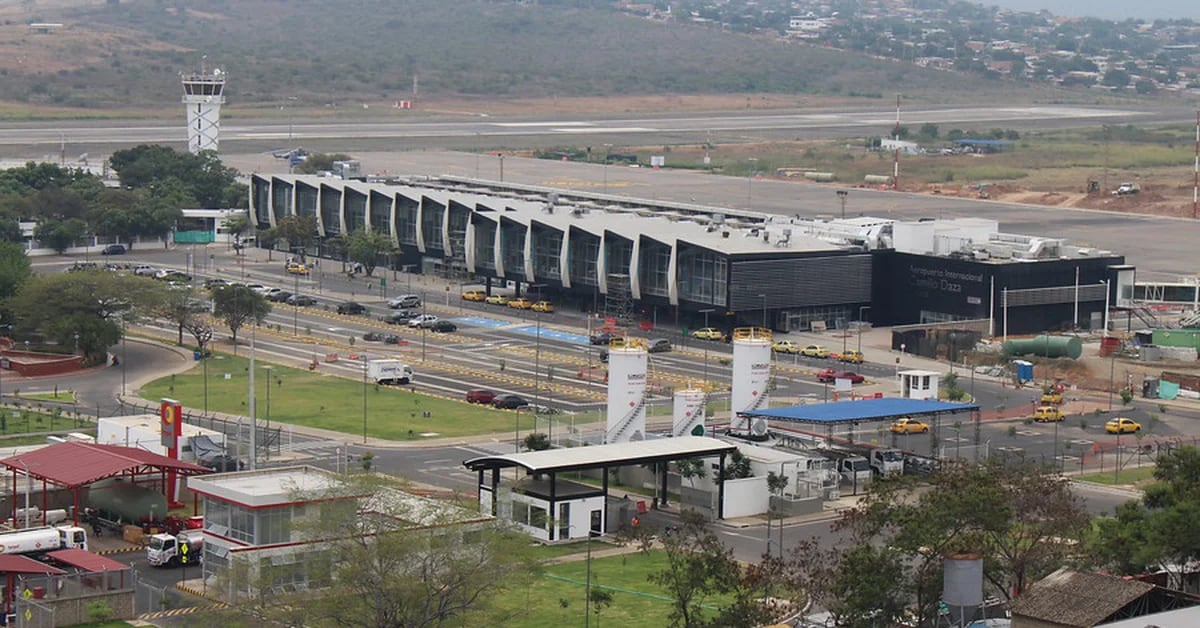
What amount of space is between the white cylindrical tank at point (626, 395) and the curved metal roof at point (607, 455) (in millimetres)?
5386

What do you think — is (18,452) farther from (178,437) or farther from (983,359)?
(983,359)

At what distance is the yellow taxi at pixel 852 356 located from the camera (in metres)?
91.8

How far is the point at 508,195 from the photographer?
12412 cm

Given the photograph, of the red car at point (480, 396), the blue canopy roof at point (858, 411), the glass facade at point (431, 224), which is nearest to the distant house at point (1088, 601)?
the blue canopy roof at point (858, 411)

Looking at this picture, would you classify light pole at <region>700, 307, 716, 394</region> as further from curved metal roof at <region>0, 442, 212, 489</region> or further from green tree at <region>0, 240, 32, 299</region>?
green tree at <region>0, 240, 32, 299</region>

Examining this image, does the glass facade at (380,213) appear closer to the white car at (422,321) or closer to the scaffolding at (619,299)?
the scaffolding at (619,299)

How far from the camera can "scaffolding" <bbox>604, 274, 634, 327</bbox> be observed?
104 metres

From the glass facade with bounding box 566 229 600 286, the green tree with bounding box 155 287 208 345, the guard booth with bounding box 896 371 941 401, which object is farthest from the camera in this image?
the glass facade with bounding box 566 229 600 286

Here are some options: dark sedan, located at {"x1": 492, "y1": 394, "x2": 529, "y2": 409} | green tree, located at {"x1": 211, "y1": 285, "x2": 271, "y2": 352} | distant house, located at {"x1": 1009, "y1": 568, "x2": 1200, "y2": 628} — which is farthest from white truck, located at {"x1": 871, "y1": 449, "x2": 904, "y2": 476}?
green tree, located at {"x1": 211, "y1": 285, "x2": 271, "y2": 352}

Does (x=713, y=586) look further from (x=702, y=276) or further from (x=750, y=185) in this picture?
(x=750, y=185)

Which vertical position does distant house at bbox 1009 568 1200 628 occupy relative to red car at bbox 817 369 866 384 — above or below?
above

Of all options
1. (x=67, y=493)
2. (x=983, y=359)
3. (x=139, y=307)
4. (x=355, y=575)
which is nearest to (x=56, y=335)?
(x=139, y=307)

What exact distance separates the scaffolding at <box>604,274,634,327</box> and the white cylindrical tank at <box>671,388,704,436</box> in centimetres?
3423

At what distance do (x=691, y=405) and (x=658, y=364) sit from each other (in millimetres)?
22020
